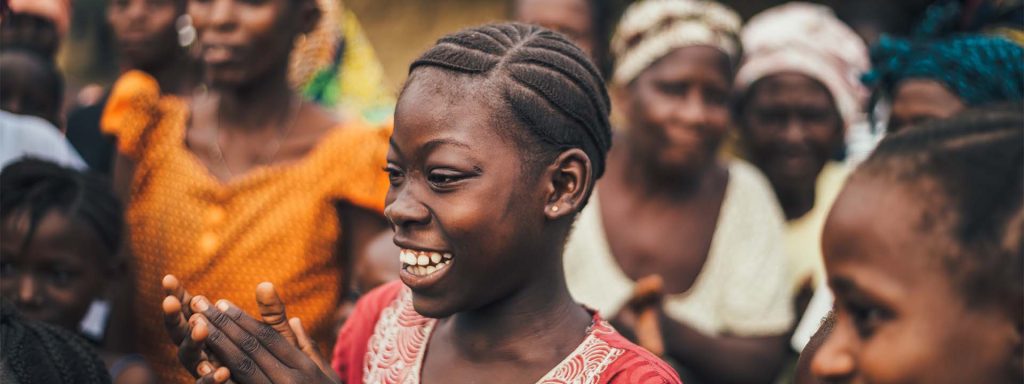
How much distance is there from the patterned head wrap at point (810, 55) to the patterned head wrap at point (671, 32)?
0.57m

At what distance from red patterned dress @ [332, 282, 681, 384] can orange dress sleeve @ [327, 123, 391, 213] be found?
717 millimetres

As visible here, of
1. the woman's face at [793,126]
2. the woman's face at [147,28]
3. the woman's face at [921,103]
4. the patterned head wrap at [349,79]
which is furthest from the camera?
the patterned head wrap at [349,79]

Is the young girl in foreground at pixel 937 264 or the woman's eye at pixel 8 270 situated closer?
the young girl in foreground at pixel 937 264

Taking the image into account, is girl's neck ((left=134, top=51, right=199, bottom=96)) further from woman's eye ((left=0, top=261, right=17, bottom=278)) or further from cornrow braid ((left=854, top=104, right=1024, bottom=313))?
cornrow braid ((left=854, top=104, right=1024, bottom=313))

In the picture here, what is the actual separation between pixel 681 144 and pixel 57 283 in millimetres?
2099

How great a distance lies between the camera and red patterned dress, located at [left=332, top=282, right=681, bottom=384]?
2.23m

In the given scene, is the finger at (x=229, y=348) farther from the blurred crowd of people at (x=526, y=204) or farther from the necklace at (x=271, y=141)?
the necklace at (x=271, y=141)

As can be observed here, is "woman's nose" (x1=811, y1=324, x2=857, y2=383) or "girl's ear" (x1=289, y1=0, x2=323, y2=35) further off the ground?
"woman's nose" (x1=811, y1=324, x2=857, y2=383)

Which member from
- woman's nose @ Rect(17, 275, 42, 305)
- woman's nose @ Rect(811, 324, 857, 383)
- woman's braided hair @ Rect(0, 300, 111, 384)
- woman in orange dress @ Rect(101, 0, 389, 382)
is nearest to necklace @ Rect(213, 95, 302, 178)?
woman in orange dress @ Rect(101, 0, 389, 382)

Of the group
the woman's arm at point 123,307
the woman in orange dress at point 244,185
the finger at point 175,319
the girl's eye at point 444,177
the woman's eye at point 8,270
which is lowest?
the woman's arm at point 123,307

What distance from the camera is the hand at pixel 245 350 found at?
84.1 inches

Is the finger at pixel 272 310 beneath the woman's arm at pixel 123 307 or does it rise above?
above

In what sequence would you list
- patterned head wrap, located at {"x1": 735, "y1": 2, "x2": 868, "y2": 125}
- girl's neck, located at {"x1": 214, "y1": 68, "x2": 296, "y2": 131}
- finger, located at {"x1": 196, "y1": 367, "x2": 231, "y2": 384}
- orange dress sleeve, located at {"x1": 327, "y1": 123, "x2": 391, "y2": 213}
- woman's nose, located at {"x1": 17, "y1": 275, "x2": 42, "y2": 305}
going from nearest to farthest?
finger, located at {"x1": 196, "y1": 367, "x2": 231, "y2": 384} < woman's nose, located at {"x1": 17, "y1": 275, "x2": 42, "y2": 305} < orange dress sleeve, located at {"x1": 327, "y1": 123, "x2": 391, "y2": 213} < girl's neck, located at {"x1": 214, "y1": 68, "x2": 296, "y2": 131} < patterned head wrap, located at {"x1": 735, "y1": 2, "x2": 868, "y2": 125}

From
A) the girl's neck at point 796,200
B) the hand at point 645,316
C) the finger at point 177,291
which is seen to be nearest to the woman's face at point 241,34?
the hand at point 645,316
